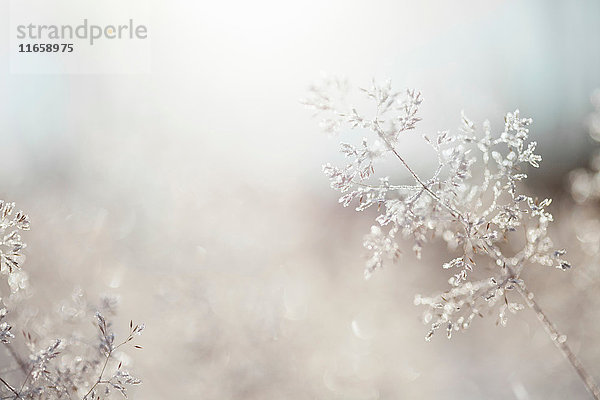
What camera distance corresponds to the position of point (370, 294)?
16.4 feet

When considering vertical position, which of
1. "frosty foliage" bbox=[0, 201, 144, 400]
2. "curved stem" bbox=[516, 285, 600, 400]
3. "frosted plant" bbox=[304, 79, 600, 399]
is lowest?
"frosty foliage" bbox=[0, 201, 144, 400]

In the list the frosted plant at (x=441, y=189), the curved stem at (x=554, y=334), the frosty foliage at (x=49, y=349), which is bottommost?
the frosty foliage at (x=49, y=349)

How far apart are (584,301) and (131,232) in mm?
4091

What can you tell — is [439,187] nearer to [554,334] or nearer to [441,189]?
[441,189]

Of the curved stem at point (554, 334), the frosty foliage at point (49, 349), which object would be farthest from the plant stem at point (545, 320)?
the frosty foliage at point (49, 349)

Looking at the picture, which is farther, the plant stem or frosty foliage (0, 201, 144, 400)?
frosty foliage (0, 201, 144, 400)

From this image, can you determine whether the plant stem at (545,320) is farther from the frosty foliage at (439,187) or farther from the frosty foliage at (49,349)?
the frosty foliage at (49,349)

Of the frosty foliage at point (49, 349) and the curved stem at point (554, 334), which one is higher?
the curved stem at point (554, 334)

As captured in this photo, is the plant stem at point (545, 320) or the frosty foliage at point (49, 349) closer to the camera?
the plant stem at point (545, 320)

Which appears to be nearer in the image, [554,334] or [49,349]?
[554,334]

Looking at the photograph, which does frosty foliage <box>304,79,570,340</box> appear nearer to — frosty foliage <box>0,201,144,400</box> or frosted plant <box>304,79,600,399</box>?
frosted plant <box>304,79,600,399</box>

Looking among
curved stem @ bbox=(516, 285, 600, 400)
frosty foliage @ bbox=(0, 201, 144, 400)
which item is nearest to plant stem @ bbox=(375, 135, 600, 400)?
curved stem @ bbox=(516, 285, 600, 400)

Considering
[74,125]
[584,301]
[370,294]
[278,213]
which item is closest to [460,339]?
[370,294]

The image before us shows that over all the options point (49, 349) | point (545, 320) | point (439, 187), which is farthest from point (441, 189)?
point (49, 349)
